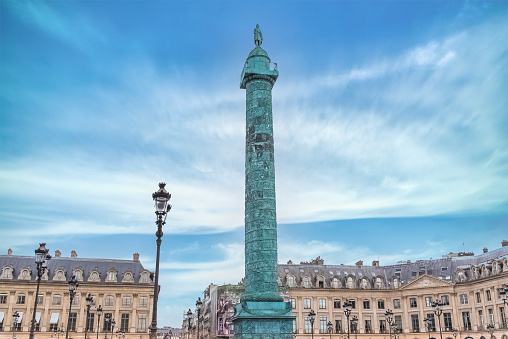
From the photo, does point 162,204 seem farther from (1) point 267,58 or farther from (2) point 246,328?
(1) point 267,58

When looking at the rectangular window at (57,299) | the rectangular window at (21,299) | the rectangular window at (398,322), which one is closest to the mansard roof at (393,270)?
the rectangular window at (398,322)

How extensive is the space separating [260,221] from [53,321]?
3810 cm

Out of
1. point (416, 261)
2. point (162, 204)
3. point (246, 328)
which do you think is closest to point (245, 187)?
point (246, 328)

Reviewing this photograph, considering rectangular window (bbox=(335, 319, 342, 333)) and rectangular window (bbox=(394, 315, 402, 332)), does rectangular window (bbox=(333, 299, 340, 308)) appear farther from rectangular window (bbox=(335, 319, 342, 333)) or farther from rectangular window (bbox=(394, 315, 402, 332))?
rectangular window (bbox=(394, 315, 402, 332))

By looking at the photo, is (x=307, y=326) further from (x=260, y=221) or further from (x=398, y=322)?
(x=260, y=221)

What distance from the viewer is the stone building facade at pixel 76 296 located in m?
51.0

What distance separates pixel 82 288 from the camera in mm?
53031

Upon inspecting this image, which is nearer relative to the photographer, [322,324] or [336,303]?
[322,324]

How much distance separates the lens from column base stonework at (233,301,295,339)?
21.9 m

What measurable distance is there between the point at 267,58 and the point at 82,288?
124 feet

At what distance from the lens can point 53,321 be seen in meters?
51.6

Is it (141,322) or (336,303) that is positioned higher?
(336,303)

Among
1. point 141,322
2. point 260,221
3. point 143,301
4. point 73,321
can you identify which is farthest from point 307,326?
point 260,221

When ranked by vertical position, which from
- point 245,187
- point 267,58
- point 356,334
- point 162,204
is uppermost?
point 267,58
